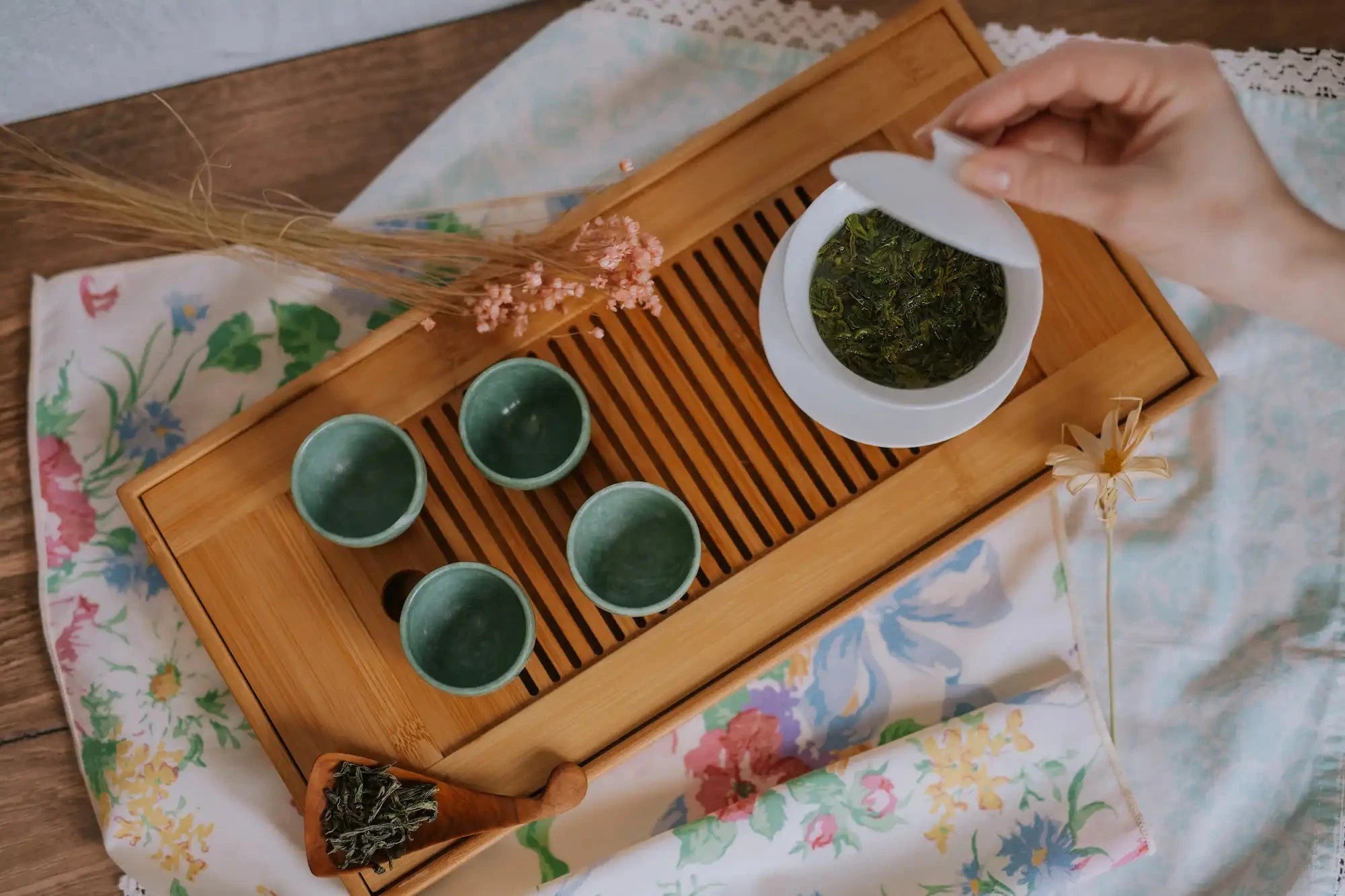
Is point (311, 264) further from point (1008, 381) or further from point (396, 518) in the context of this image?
point (1008, 381)

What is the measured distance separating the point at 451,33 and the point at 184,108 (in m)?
0.32

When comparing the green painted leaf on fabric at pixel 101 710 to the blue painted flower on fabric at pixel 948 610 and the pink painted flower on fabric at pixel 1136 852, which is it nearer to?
the blue painted flower on fabric at pixel 948 610

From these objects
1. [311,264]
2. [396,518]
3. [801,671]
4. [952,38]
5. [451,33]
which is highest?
[451,33]

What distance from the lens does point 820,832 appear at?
3.40 feet

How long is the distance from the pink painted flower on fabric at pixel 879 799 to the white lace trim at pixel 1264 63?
32.5 inches

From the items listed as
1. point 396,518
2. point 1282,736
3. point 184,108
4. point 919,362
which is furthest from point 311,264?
point 1282,736

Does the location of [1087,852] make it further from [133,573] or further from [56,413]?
[56,413]

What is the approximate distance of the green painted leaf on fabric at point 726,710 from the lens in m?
1.06

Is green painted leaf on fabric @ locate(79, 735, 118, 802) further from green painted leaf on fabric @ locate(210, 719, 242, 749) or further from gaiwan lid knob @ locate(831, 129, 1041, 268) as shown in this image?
gaiwan lid knob @ locate(831, 129, 1041, 268)

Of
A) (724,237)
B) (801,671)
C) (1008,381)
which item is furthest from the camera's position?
(801,671)

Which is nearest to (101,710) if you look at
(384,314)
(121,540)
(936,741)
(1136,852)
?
(121,540)

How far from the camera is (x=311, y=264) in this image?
953mm

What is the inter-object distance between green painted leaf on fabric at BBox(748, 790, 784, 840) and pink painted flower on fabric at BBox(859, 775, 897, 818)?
0.09m

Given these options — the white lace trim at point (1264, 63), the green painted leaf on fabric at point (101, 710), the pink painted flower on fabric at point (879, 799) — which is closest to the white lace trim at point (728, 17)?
the white lace trim at point (1264, 63)
